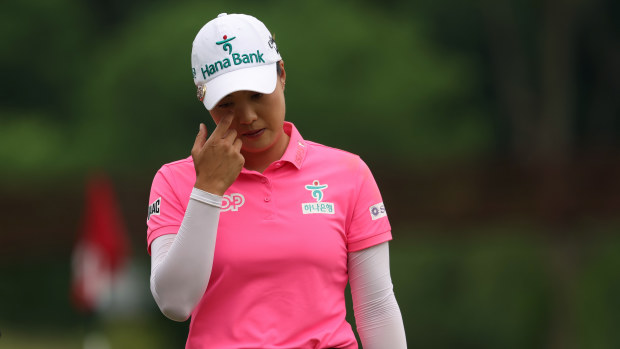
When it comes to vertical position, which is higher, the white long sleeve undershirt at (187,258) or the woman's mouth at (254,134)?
the woman's mouth at (254,134)

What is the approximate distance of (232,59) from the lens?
3.17m

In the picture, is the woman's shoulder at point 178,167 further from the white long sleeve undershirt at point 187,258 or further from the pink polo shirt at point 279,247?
the white long sleeve undershirt at point 187,258

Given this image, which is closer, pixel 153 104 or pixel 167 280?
pixel 167 280

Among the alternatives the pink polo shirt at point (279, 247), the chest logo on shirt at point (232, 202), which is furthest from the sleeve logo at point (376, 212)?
the chest logo on shirt at point (232, 202)

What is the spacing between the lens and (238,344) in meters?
3.08

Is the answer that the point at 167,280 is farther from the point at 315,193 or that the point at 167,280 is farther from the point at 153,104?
the point at 153,104

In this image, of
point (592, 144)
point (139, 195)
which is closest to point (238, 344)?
point (139, 195)

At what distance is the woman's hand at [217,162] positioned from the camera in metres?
3.03

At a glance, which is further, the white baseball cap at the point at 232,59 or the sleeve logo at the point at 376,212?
the sleeve logo at the point at 376,212

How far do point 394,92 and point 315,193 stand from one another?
1977 centimetres

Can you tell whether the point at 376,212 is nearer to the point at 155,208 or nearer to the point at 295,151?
the point at 295,151

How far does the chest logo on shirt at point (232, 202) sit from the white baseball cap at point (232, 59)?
0.77ft

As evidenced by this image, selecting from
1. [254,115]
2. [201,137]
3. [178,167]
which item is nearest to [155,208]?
[178,167]

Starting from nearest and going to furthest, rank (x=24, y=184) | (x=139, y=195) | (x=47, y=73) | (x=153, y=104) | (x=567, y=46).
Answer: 1. (x=139, y=195)
2. (x=24, y=184)
3. (x=153, y=104)
4. (x=567, y=46)
5. (x=47, y=73)
